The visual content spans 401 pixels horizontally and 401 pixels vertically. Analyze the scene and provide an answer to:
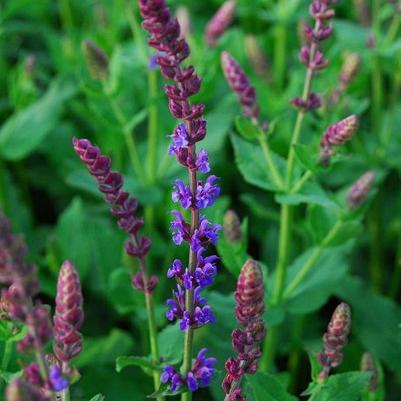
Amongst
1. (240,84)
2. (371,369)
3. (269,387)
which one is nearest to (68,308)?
(269,387)

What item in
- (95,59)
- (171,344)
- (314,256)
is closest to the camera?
(171,344)

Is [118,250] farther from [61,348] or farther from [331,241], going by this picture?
[61,348]

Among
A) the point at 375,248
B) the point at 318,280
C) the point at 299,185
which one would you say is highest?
the point at 299,185

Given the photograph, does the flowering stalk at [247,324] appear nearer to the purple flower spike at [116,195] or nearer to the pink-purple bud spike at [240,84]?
the purple flower spike at [116,195]

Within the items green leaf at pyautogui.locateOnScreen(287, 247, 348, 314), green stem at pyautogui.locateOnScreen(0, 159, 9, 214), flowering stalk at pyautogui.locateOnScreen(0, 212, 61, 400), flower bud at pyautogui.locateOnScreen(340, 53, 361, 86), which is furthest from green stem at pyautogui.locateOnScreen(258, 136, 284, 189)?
green stem at pyautogui.locateOnScreen(0, 159, 9, 214)

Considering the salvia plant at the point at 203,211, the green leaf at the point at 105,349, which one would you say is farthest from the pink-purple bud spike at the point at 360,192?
the green leaf at the point at 105,349

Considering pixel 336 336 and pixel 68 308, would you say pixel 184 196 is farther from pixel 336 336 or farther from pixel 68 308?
pixel 336 336
